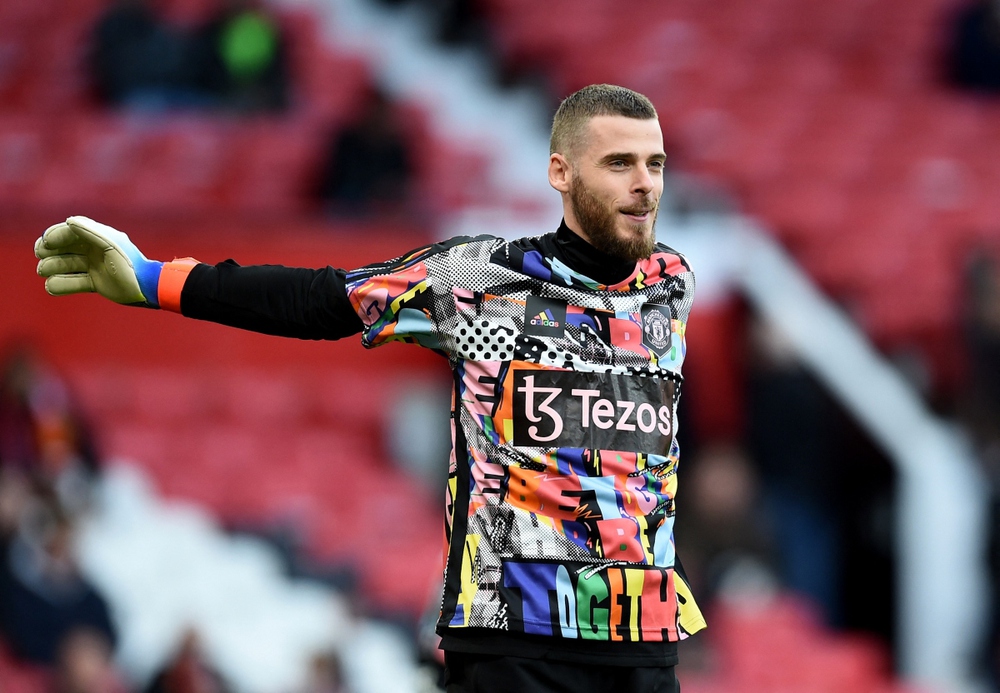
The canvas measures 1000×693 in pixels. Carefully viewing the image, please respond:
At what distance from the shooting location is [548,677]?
11.8 ft

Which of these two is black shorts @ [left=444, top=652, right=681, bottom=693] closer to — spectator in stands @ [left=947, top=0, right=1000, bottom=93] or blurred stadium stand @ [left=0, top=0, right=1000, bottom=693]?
blurred stadium stand @ [left=0, top=0, right=1000, bottom=693]

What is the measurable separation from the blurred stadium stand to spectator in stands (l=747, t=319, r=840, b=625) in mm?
324

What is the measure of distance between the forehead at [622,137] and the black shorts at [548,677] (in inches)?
44.3

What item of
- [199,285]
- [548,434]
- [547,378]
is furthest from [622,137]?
[199,285]

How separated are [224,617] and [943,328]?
4558 millimetres

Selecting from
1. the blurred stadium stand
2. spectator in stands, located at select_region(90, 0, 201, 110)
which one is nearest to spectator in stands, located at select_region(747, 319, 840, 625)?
the blurred stadium stand

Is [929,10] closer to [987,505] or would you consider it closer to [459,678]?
[987,505]

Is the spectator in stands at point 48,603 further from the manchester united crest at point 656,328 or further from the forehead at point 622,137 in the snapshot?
the forehead at point 622,137

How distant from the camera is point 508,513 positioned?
11.8 feet

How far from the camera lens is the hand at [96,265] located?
372cm

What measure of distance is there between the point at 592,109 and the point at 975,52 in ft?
30.6

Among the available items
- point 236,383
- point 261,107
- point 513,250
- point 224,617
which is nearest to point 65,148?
point 261,107

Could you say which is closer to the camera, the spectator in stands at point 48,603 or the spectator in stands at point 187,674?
the spectator in stands at point 187,674

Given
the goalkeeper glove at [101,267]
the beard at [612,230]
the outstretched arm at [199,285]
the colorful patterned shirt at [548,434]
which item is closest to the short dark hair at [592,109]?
the beard at [612,230]
